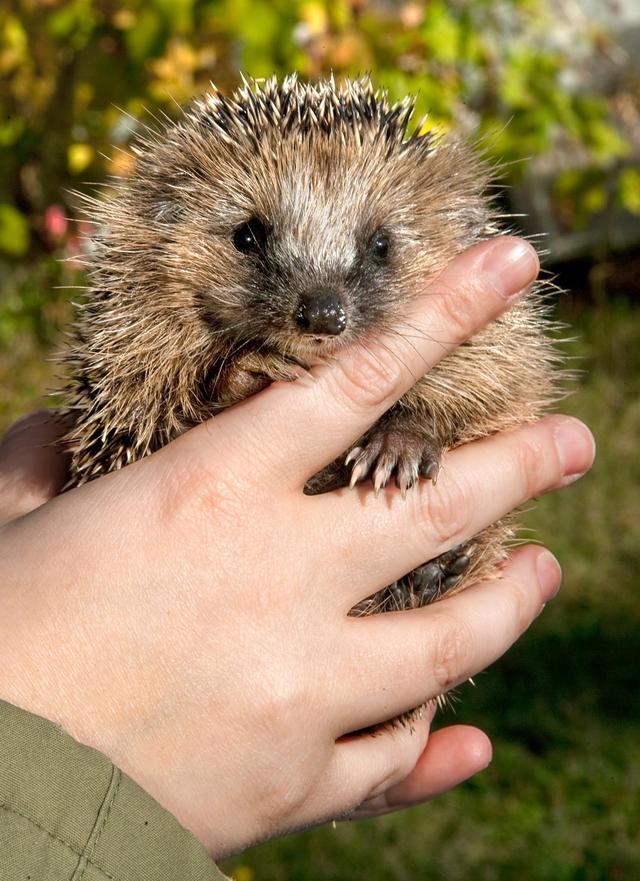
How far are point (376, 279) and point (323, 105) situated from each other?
1.11 ft

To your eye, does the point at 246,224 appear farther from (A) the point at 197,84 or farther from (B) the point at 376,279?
(A) the point at 197,84

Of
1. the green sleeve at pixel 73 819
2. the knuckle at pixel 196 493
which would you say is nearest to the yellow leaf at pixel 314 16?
the knuckle at pixel 196 493

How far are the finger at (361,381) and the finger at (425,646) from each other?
0.85 ft

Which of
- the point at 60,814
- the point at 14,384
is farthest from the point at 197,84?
the point at 60,814

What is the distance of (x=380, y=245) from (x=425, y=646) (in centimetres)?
70

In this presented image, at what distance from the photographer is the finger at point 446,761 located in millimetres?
1747

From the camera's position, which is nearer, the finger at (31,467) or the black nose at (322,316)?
the black nose at (322,316)

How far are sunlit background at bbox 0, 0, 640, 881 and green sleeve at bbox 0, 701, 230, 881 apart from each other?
103 centimetres

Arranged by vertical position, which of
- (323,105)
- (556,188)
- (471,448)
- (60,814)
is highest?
(323,105)

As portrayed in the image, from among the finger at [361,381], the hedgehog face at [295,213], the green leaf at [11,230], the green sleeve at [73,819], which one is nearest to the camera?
the green sleeve at [73,819]

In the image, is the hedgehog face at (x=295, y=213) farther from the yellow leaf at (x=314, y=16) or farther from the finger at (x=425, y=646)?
the yellow leaf at (x=314, y=16)

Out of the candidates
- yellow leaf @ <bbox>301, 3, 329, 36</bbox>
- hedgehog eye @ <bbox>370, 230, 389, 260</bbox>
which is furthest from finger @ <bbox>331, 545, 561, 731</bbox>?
yellow leaf @ <bbox>301, 3, 329, 36</bbox>

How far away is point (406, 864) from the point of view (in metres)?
2.71

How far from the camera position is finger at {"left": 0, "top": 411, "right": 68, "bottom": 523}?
69.5 inches
